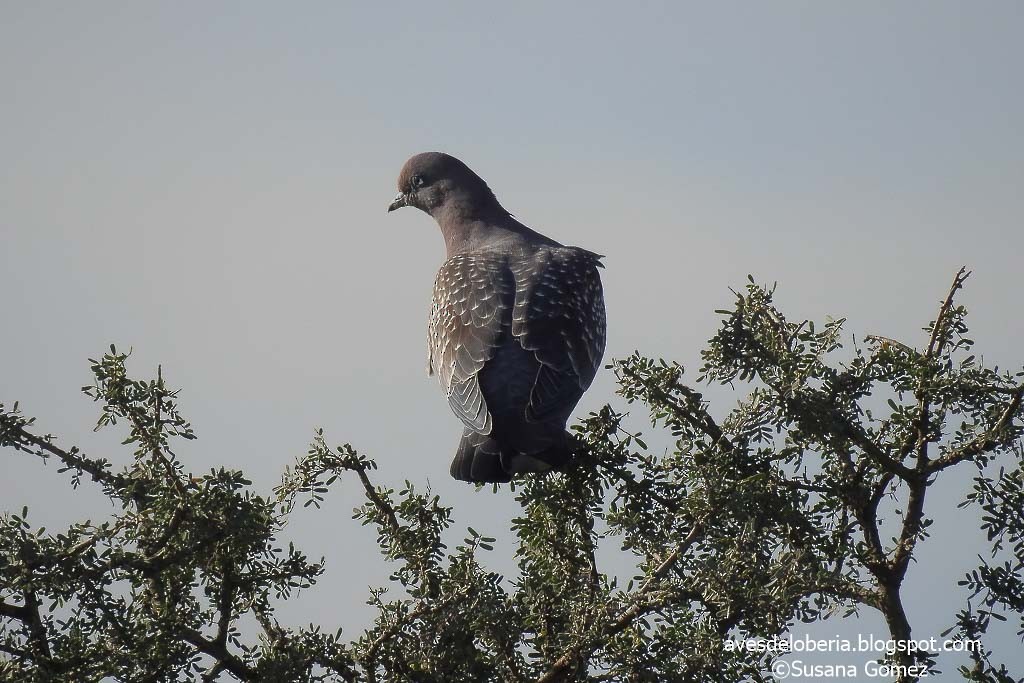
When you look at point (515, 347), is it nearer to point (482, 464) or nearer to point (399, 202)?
point (482, 464)

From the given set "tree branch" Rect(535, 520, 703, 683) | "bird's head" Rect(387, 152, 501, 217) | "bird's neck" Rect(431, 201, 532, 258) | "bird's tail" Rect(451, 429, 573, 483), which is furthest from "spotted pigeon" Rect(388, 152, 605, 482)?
"tree branch" Rect(535, 520, 703, 683)

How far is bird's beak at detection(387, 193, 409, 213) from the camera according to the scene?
10.0 m

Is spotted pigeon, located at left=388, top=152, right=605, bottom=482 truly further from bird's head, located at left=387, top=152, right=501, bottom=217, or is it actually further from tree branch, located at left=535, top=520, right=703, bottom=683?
tree branch, located at left=535, top=520, right=703, bottom=683

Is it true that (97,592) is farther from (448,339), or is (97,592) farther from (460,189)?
(460,189)

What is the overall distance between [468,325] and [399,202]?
124 inches

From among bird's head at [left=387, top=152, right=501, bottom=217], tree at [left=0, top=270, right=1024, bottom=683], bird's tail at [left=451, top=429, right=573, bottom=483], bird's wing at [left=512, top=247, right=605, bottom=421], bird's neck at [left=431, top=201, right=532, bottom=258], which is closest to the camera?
tree at [left=0, top=270, right=1024, bottom=683]

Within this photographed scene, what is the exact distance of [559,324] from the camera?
6.98 metres

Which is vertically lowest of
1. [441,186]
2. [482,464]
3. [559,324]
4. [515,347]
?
[482,464]

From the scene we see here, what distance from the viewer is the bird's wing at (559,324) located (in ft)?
21.5

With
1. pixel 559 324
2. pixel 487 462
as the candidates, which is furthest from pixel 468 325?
pixel 487 462

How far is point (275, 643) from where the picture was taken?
13.5 feet

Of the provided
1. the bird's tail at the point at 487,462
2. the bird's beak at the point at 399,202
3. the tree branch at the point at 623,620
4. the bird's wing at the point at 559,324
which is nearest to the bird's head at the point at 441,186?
the bird's beak at the point at 399,202

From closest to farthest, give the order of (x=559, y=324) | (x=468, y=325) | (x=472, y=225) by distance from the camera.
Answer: (x=559, y=324), (x=468, y=325), (x=472, y=225)

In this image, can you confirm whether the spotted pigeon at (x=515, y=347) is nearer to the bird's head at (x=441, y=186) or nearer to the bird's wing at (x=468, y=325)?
the bird's wing at (x=468, y=325)
